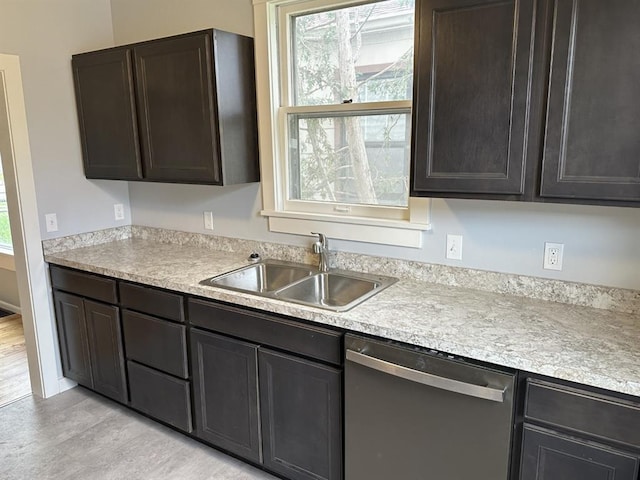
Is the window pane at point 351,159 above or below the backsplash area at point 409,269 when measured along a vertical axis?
above

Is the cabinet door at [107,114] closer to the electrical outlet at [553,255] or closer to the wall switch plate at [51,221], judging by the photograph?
the wall switch plate at [51,221]

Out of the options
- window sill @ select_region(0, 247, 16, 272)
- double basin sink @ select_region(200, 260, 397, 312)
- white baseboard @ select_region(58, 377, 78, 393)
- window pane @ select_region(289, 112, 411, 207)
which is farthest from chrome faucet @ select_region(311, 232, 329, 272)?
window sill @ select_region(0, 247, 16, 272)

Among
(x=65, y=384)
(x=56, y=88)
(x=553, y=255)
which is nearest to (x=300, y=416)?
(x=553, y=255)

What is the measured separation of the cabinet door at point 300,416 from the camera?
6.40 feet

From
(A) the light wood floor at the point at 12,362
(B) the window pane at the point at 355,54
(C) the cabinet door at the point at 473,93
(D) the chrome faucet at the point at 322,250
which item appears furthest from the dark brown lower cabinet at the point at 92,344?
(C) the cabinet door at the point at 473,93

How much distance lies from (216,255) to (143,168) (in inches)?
25.3

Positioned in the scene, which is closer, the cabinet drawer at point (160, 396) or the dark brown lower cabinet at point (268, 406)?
the dark brown lower cabinet at point (268, 406)

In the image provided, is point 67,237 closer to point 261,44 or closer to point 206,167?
point 206,167

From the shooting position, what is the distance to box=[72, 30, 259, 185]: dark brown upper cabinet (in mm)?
2391

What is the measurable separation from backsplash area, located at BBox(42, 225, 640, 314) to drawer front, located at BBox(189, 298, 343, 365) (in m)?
0.61

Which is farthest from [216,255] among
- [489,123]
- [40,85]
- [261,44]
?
[489,123]

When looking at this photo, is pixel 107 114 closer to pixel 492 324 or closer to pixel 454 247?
pixel 454 247

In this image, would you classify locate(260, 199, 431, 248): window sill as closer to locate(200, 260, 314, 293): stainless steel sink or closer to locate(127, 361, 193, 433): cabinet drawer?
locate(200, 260, 314, 293): stainless steel sink

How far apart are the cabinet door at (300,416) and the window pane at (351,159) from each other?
928 mm
